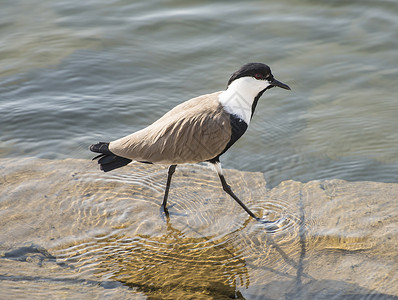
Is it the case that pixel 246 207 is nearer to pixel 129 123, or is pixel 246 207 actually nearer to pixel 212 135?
pixel 212 135

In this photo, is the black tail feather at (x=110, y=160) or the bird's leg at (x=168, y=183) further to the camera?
the bird's leg at (x=168, y=183)

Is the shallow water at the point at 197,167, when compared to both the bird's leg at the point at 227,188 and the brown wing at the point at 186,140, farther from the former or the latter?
the brown wing at the point at 186,140

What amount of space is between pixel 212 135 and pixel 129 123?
2.16 metres

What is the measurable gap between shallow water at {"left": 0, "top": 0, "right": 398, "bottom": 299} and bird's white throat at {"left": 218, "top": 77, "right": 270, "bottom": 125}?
89 cm

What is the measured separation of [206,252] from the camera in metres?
4.42

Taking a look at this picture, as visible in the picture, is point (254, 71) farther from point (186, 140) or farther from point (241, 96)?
point (186, 140)

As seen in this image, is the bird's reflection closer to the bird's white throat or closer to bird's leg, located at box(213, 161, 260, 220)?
bird's leg, located at box(213, 161, 260, 220)

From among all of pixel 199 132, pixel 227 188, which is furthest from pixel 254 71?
pixel 227 188

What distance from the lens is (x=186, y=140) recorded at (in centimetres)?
467

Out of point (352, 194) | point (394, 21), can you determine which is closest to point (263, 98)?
point (352, 194)

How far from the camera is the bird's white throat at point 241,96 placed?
15.4 feet

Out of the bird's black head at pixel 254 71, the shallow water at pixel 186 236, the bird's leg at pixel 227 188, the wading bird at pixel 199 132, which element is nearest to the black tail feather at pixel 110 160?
the wading bird at pixel 199 132

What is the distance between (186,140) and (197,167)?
92 centimetres

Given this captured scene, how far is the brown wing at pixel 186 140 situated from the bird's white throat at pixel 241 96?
78 mm
